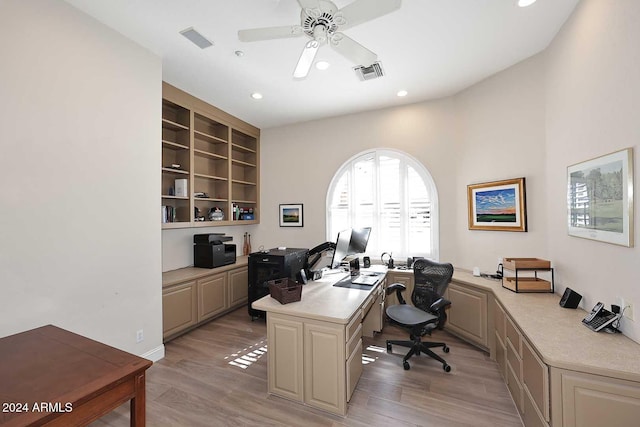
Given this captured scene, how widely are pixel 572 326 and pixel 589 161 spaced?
124 centimetres

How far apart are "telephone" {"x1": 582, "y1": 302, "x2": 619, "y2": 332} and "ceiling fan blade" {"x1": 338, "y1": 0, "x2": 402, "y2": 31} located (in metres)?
2.39

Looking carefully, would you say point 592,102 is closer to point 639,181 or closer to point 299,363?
point 639,181

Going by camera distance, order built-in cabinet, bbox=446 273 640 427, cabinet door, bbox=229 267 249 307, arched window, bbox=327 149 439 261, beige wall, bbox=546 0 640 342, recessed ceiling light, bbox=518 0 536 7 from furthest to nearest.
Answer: cabinet door, bbox=229 267 249 307 → arched window, bbox=327 149 439 261 → recessed ceiling light, bbox=518 0 536 7 → beige wall, bbox=546 0 640 342 → built-in cabinet, bbox=446 273 640 427

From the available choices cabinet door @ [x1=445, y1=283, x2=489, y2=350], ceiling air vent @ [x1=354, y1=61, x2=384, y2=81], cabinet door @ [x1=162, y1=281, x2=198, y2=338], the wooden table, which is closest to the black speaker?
cabinet door @ [x1=445, y1=283, x2=489, y2=350]

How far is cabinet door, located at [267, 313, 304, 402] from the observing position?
2154mm

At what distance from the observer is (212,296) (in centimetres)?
378

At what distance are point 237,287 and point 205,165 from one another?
6.84 ft

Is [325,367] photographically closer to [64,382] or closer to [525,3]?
[64,382]

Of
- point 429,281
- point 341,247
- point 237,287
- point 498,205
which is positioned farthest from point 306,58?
point 237,287

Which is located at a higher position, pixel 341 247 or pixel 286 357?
pixel 341 247

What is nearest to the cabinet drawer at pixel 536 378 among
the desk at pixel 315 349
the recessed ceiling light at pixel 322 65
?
the desk at pixel 315 349

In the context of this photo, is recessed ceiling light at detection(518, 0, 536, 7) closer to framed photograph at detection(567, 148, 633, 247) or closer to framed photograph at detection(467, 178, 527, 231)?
framed photograph at detection(567, 148, 633, 247)

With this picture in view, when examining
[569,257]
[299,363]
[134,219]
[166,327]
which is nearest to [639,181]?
[569,257]

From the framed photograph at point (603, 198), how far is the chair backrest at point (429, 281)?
3.69 ft
